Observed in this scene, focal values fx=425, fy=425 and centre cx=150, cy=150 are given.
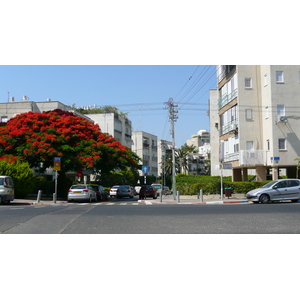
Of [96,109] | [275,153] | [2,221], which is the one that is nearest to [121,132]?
[96,109]

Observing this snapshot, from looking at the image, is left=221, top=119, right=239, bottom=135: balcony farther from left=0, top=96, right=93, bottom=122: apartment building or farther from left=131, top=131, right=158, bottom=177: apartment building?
left=131, top=131, right=158, bottom=177: apartment building

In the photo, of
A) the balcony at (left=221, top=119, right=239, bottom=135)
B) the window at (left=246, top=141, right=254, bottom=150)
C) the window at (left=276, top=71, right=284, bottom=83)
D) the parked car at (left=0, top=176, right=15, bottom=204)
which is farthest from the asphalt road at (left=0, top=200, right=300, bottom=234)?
the balcony at (left=221, top=119, right=239, bottom=135)

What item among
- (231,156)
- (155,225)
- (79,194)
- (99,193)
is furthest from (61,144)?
(155,225)

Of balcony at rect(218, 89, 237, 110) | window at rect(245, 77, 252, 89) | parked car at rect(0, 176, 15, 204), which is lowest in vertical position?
parked car at rect(0, 176, 15, 204)

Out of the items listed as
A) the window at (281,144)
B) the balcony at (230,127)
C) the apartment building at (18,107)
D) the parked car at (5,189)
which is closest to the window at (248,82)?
the balcony at (230,127)

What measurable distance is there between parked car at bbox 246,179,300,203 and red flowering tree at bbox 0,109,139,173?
1351 centimetres

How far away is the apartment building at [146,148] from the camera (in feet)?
328

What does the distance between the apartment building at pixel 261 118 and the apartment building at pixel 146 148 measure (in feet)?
182

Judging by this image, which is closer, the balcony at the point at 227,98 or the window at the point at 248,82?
the window at the point at 248,82

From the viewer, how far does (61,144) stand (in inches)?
1388

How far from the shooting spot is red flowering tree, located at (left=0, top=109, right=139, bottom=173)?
34.3 m

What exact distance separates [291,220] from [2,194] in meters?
18.6

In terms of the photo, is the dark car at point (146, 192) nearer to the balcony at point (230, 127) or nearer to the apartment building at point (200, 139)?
the balcony at point (230, 127)

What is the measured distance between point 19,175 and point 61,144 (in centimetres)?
446
